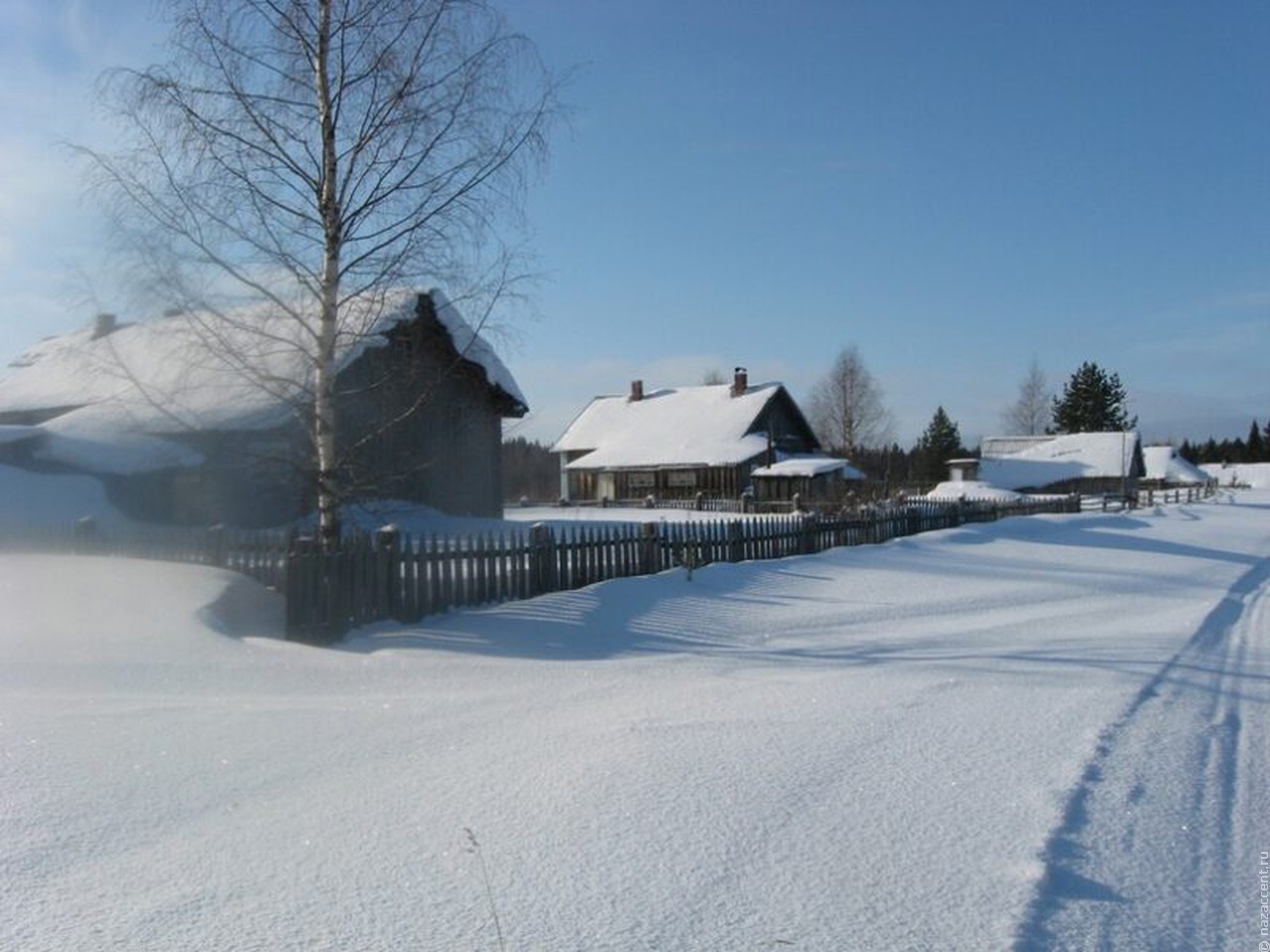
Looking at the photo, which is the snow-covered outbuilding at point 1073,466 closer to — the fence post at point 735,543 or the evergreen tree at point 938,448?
the evergreen tree at point 938,448

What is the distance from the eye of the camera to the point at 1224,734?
6.40 metres

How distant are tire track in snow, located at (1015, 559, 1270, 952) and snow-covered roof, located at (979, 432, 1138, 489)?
2497 inches

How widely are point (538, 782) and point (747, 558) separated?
1253 cm

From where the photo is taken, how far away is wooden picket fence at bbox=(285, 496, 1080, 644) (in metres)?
10.5

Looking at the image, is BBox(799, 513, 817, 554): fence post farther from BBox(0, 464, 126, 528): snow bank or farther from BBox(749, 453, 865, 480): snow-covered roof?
BBox(749, 453, 865, 480): snow-covered roof

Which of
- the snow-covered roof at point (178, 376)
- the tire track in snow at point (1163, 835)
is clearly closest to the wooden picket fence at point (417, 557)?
the snow-covered roof at point (178, 376)

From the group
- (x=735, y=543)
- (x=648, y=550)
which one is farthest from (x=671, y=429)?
(x=648, y=550)

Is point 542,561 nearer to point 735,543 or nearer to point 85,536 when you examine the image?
point 735,543

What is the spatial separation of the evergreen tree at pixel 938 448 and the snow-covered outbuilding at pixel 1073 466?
6.40m

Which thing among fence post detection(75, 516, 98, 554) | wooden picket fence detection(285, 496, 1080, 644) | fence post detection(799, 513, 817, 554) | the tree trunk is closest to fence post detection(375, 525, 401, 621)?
wooden picket fence detection(285, 496, 1080, 644)

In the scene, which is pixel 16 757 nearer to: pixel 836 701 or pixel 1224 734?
pixel 836 701

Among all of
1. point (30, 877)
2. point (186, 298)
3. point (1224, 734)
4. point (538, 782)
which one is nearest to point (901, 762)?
point (538, 782)

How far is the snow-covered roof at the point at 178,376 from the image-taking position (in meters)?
11.7

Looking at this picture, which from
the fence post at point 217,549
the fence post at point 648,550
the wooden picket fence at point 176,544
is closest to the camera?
the wooden picket fence at point 176,544
